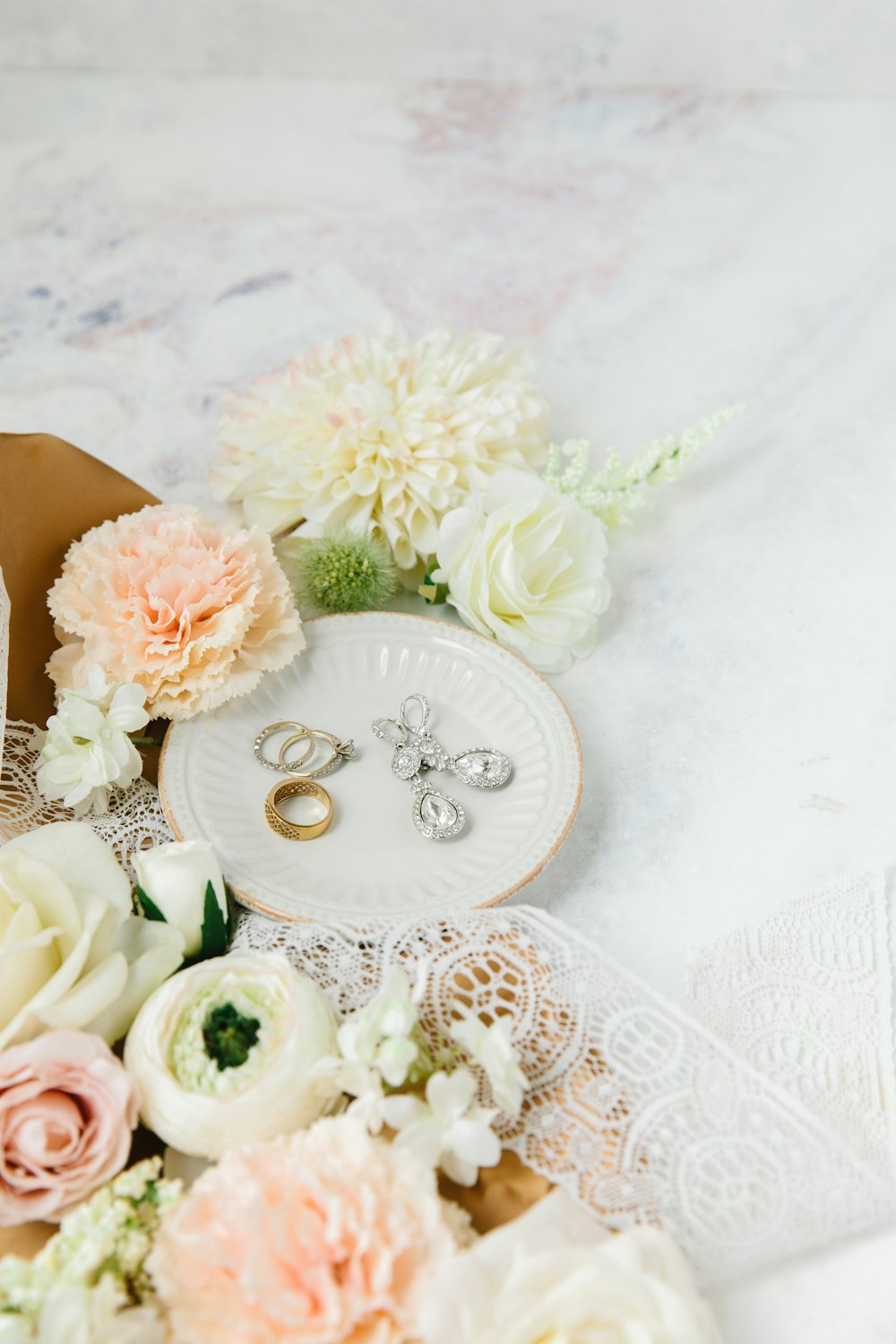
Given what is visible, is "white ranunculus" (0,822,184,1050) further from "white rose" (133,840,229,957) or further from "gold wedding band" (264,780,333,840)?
"gold wedding band" (264,780,333,840)

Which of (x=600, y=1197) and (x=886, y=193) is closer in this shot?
(x=600, y=1197)

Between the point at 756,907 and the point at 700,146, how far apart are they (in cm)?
138

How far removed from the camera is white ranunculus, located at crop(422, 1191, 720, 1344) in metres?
0.46

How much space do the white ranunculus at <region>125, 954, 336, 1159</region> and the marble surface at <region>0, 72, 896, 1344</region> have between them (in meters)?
0.27

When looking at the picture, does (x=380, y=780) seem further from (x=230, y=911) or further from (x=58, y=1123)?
(x=58, y=1123)

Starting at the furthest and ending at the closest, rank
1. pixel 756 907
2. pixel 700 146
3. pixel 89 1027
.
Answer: pixel 700 146
pixel 756 907
pixel 89 1027

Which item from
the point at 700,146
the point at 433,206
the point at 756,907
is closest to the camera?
the point at 756,907

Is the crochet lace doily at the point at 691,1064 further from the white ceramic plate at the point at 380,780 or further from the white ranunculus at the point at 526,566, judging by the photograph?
the white ranunculus at the point at 526,566

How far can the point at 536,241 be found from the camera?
1535 mm

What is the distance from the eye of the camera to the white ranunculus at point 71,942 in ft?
1.84

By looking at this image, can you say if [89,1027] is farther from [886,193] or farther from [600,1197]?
[886,193]

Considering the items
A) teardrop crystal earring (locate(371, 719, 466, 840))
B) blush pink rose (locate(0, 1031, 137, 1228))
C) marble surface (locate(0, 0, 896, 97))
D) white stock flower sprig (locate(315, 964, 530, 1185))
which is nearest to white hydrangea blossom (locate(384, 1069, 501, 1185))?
white stock flower sprig (locate(315, 964, 530, 1185))

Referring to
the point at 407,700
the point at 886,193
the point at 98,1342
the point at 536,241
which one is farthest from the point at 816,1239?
the point at 886,193

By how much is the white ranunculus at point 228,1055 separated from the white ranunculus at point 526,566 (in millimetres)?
415
